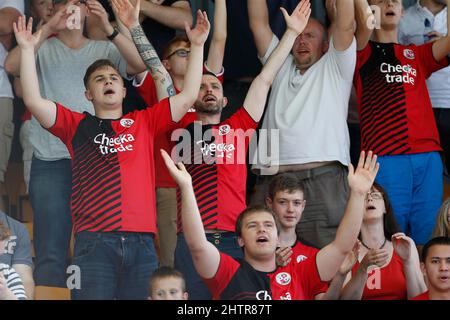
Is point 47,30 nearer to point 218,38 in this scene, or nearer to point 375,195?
point 218,38

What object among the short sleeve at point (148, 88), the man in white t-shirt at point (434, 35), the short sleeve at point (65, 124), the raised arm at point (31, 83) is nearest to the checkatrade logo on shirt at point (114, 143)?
the short sleeve at point (65, 124)

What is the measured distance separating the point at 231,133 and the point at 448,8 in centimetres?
141

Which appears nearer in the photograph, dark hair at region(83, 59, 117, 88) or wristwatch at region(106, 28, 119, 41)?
dark hair at region(83, 59, 117, 88)

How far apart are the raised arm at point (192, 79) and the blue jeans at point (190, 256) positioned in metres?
0.59

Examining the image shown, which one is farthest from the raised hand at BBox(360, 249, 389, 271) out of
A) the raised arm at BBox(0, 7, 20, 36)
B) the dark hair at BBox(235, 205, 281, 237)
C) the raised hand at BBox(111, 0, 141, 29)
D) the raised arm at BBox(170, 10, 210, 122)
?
the raised arm at BBox(0, 7, 20, 36)

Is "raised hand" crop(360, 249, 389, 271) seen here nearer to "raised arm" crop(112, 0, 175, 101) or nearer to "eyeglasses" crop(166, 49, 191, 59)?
"raised arm" crop(112, 0, 175, 101)

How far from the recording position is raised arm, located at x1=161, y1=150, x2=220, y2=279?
18.5 ft

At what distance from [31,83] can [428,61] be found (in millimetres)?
2191

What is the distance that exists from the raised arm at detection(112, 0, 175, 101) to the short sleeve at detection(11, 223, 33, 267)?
941 millimetres
